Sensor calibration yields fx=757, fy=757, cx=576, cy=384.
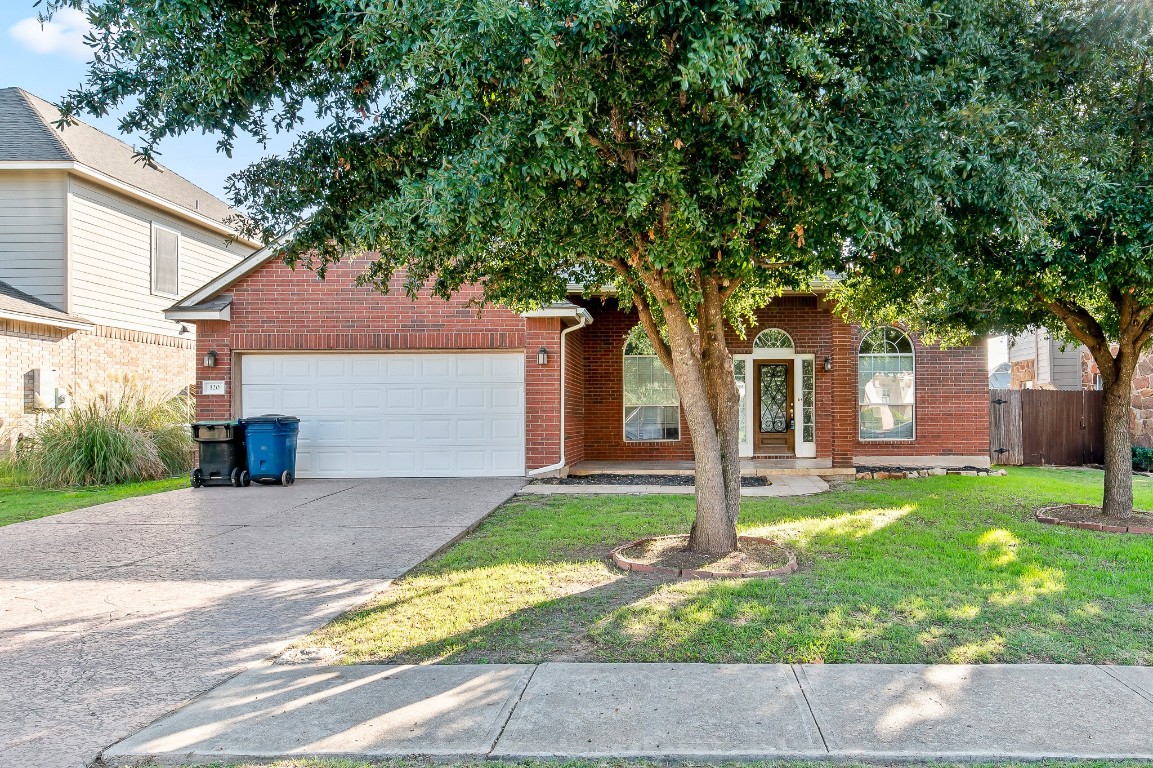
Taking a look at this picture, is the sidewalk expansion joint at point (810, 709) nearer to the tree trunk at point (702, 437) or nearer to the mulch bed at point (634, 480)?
the tree trunk at point (702, 437)

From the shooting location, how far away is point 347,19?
4824mm

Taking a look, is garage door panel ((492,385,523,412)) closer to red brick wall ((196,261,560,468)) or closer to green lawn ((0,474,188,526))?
red brick wall ((196,261,560,468))

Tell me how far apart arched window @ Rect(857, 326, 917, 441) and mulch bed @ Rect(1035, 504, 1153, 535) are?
5.81 metres

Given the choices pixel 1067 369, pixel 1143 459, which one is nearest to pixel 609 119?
pixel 1143 459

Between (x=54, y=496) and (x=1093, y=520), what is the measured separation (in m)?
13.6

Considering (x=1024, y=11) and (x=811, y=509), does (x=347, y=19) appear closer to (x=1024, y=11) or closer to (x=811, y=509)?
(x=1024, y=11)

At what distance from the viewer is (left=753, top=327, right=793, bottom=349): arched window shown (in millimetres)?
14547

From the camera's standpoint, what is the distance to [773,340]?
14.6 metres

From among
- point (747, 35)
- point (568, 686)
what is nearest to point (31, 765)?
point (568, 686)

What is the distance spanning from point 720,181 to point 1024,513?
6.20 meters

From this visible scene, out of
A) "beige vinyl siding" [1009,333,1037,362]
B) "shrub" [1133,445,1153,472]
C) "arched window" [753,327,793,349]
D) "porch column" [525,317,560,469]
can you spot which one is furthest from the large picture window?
"beige vinyl siding" [1009,333,1037,362]

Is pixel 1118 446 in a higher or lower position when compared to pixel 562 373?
lower

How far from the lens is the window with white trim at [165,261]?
16609 millimetres

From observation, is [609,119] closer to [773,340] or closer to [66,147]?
[773,340]
